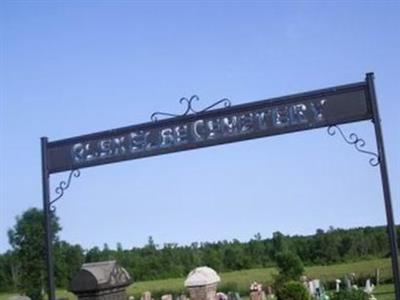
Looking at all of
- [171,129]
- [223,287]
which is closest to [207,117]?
[171,129]

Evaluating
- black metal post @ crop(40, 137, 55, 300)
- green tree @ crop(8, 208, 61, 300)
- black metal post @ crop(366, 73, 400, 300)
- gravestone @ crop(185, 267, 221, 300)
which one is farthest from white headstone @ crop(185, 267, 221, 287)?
green tree @ crop(8, 208, 61, 300)

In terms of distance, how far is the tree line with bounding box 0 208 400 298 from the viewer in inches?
2018

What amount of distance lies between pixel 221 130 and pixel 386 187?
1.69 meters

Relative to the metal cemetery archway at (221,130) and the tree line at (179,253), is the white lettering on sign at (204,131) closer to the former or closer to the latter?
the metal cemetery archway at (221,130)

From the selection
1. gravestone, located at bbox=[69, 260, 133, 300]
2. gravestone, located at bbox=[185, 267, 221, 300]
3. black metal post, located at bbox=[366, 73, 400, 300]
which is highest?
black metal post, located at bbox=[366, 73, 400, 300]

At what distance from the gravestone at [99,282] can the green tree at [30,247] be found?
41870 millimetres

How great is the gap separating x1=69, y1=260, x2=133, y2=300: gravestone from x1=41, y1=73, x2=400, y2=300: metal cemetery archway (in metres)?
0.74

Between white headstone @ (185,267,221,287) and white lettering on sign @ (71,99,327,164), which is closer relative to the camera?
white lettering on sign @ (71,99,327,164)

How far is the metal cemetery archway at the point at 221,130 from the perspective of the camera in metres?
5.61

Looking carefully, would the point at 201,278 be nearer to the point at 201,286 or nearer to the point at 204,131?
the point at 201,286

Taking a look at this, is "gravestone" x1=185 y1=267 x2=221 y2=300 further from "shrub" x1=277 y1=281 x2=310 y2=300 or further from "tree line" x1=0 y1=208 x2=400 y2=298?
"tree line" x1=0 y1=208 x2=400 y2=298

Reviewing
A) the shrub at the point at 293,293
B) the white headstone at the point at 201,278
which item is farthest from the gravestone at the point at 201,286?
the shrub at the point at 293,293

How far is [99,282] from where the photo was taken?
A: 589 centimetres

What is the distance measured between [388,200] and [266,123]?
1368mm
